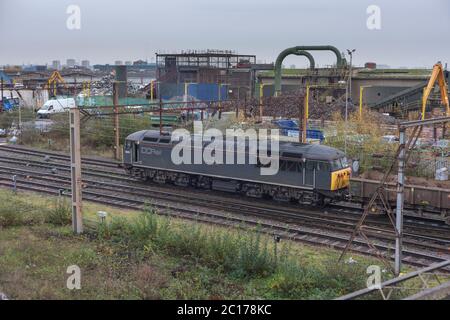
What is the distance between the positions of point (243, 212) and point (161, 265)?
7881 millimetres

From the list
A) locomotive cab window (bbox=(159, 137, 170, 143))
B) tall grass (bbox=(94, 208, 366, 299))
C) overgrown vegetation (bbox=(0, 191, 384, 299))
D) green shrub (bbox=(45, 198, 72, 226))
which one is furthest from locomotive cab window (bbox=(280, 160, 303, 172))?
green shrub (bbox=(45, 198, 72, 226))

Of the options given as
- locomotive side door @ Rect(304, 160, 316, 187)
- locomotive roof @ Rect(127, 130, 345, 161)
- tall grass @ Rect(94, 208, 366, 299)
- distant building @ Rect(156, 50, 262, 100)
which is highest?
distant building @ Rect(156, 50, 262, 100)

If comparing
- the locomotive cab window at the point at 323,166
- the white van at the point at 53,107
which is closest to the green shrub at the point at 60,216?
the locomotive cab window at the point at 323,166

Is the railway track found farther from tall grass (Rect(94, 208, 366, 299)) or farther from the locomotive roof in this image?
tall grass (Rect(94, 208, 366, 299))

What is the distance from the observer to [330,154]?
21516 mm

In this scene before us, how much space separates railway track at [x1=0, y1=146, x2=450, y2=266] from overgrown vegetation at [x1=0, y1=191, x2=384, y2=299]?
1502 millimetres

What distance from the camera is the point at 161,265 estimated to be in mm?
14039

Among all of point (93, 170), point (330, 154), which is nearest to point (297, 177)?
point (330, 154)

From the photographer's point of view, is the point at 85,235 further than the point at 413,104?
No

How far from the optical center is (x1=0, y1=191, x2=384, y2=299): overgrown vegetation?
12.1 meters

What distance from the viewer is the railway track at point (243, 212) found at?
17516mm

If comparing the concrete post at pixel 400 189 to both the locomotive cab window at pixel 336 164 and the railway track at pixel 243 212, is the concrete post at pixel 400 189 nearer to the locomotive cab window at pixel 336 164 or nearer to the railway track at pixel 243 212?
the railway track at pixel 243 212
